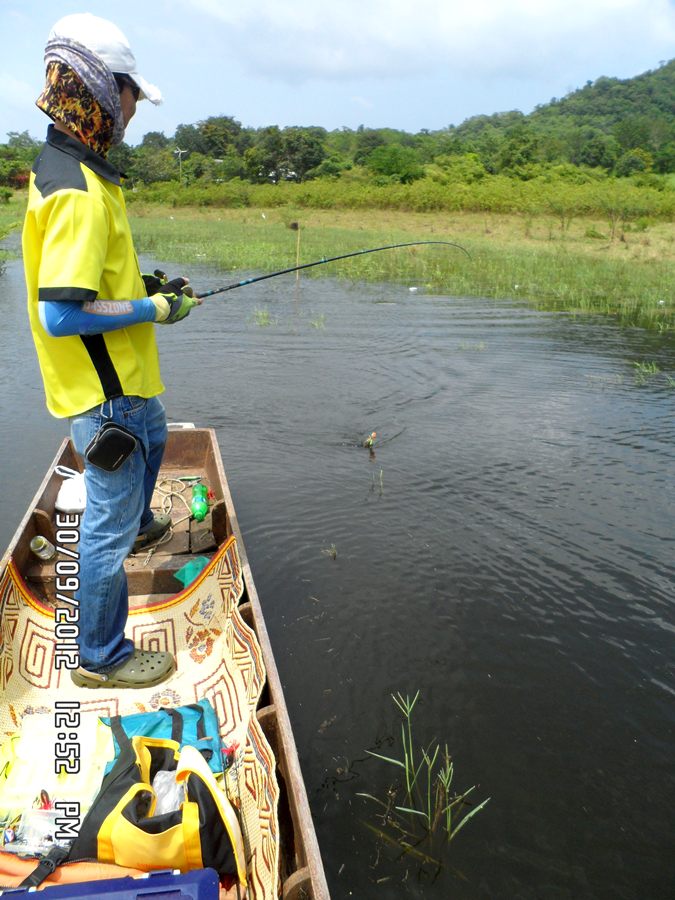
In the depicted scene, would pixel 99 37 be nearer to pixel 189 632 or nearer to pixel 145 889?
pixel 189 632

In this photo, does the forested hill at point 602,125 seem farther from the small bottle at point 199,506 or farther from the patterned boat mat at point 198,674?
the patterned boat mat at point 198,674

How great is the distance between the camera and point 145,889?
184cm

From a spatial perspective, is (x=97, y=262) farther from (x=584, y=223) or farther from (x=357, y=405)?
(x=584, y=223)

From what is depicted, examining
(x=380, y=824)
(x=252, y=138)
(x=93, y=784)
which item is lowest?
Result: (x=380, y=824)

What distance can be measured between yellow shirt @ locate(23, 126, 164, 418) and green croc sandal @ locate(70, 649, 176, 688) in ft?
3.67

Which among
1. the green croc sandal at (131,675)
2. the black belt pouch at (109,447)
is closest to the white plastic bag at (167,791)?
the green croc sandal at (131,675)

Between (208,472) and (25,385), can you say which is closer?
(208,472)

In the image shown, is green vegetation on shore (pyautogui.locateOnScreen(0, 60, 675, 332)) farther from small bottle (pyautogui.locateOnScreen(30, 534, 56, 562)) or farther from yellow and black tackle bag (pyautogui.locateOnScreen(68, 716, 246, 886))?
yellow and black tackle bag (pyautogui.locateOnScreen(68, 716, 246, 886))

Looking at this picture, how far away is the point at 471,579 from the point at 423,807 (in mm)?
1975

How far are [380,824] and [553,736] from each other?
1099 millimetres

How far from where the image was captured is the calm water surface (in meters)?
3.09

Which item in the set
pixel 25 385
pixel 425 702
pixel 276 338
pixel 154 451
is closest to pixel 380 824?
pixel 425 702

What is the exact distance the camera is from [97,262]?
235cm

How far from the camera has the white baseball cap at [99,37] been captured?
2.41m
